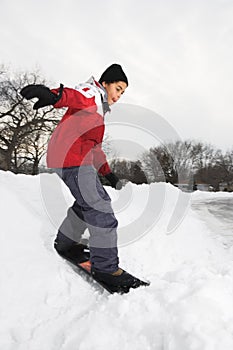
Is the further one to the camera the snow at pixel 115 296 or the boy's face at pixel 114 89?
the boy's face at pixel 114 89

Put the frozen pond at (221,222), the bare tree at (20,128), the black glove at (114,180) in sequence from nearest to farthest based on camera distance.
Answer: the black glove at (114,180)
the frozen pond at (221,222)
the bare tree at (20,128)

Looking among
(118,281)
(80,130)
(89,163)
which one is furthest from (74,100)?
(118,281)

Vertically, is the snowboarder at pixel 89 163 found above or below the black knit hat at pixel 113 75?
below

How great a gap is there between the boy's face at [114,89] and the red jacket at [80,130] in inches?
7.7

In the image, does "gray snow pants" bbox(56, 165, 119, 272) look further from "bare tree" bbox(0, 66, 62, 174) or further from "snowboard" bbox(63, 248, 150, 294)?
"bare tree" bbox(0, 66, 62, 174)

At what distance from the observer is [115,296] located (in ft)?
6.03

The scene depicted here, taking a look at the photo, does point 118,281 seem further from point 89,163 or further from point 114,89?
point 114,89

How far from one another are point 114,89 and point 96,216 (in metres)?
1.12

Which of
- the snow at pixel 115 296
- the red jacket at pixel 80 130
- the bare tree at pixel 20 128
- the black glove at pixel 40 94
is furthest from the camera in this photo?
the bare tree at pixel 20 128

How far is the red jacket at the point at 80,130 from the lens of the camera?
208 cm

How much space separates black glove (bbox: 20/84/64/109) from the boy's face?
67 cm

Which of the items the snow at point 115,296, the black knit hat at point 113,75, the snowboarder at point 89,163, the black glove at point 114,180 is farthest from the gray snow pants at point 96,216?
the black knit hat at point 113,75

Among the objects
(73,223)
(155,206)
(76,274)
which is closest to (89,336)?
(76,274)

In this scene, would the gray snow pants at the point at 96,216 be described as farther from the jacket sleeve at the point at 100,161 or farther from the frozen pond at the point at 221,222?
the frozen pond at the point at 221,222
